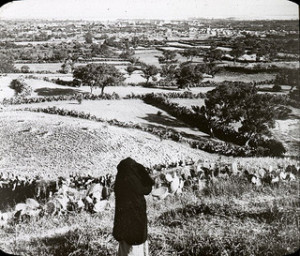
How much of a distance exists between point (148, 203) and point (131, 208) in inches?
44.0

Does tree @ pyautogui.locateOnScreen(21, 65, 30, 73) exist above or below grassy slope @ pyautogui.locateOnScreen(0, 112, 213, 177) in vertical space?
above

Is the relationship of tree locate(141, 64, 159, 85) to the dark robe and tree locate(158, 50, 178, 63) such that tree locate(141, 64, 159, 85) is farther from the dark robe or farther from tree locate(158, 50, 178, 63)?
the dark robe

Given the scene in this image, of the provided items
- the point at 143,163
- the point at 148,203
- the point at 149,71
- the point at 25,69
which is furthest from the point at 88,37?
the point at 148,203

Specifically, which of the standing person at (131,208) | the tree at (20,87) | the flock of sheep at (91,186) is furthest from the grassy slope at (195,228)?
the tree at (20,87)

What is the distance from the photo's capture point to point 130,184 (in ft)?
12.3

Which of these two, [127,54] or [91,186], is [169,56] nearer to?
[127,54]

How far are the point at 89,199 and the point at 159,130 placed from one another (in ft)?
4.27

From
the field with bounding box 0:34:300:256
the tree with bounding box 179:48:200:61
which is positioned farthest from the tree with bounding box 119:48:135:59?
the tree with bounding box 179:48:200:61

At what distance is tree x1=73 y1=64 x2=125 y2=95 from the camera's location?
499 centimetres

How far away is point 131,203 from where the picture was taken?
3803mm

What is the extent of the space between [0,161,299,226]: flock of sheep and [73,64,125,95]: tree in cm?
126

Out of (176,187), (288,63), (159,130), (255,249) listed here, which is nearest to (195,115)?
(159,130)

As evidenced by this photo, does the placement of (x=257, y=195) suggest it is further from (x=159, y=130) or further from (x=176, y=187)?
(x=159, y=130)

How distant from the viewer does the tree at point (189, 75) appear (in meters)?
4.88
